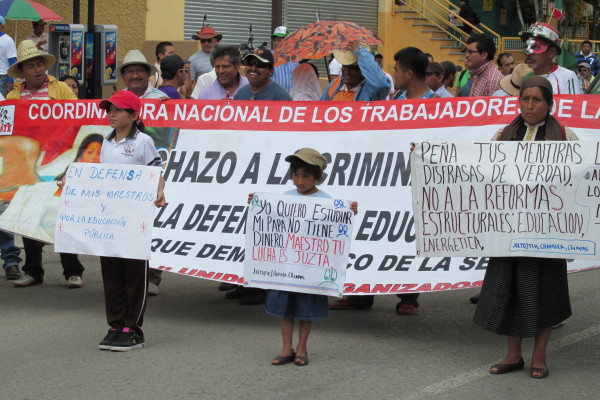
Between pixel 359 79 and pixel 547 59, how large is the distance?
1532 mm

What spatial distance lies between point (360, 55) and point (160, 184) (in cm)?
241

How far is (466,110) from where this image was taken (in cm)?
706

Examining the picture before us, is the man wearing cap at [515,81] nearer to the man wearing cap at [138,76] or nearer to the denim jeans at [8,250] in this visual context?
the man wearing cap at [138,76]

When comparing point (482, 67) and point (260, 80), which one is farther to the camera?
point (482, 67)

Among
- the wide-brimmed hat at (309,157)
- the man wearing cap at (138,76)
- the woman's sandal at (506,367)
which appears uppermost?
the man wearing cap at (138,76)

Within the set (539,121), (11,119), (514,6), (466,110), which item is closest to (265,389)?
(539,121)

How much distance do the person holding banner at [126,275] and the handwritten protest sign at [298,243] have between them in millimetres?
726

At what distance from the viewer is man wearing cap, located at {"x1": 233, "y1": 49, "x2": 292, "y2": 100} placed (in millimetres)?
8148

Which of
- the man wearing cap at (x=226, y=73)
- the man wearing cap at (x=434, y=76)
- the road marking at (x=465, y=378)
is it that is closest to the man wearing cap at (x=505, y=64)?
the man wearing cap at (x=434, y=76)

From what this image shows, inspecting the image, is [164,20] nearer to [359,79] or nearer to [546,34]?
[359,79]

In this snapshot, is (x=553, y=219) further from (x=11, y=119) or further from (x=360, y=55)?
(x=11, y=119)

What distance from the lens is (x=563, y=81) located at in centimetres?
773

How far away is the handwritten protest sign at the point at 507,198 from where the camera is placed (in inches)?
224

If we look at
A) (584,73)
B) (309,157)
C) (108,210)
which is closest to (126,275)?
(108,210)
